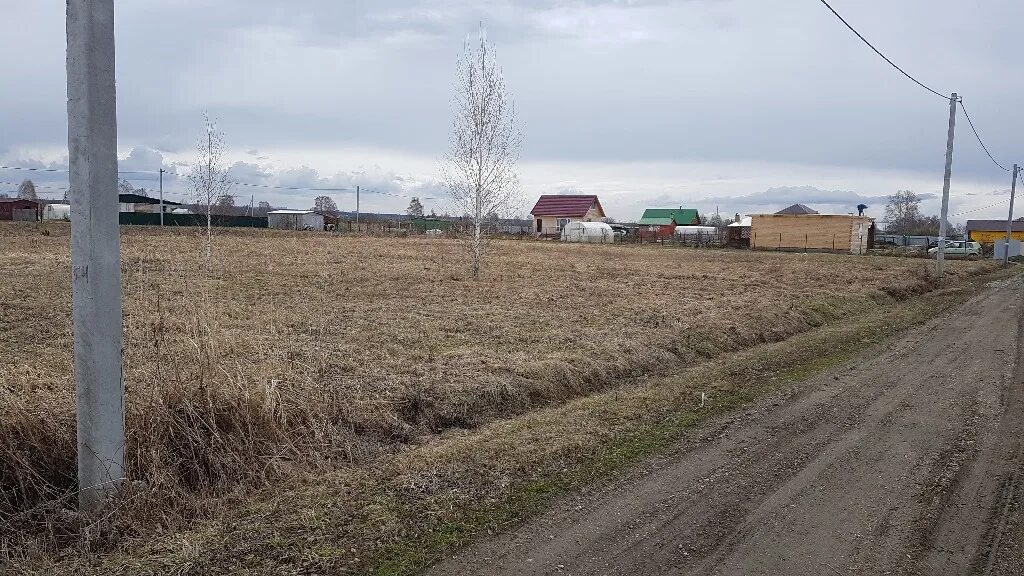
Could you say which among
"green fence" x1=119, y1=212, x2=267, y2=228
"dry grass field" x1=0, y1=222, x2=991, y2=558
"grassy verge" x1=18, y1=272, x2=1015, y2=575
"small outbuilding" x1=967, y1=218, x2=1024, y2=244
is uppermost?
"small outbuilding" x1=967, y1=218, x2=1024, y2=244

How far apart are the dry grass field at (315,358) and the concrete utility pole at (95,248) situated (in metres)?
0.38

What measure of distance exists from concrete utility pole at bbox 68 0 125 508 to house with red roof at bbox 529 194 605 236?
7376 cm

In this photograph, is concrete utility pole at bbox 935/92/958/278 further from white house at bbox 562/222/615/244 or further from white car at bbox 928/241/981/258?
white house at bbox 562/222/615/244

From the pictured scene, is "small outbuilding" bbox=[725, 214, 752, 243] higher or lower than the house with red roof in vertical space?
lower

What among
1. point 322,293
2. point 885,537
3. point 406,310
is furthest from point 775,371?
point 322,293

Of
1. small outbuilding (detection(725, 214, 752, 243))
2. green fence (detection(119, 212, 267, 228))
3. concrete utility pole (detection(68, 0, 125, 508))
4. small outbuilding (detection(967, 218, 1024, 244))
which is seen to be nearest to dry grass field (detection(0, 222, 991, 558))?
concrete utility pole (detection(68, 0, 125, 508))

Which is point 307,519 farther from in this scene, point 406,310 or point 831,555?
point 406,310

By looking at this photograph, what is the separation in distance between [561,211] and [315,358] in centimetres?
7367

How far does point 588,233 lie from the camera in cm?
6756

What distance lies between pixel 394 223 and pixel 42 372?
2777 inches

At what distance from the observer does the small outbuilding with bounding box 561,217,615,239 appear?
221 ft

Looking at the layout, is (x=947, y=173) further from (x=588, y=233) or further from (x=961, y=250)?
(x=588, y=233)

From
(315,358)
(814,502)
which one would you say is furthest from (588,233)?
(814,502)

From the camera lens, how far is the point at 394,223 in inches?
2995
